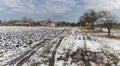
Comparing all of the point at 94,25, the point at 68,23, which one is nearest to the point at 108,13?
the point at 94,25

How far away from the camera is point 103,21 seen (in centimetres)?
4188

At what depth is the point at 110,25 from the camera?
40.3m

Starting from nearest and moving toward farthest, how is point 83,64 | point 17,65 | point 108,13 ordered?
1. point 17,65
2. point 83,64
3. point 108,13

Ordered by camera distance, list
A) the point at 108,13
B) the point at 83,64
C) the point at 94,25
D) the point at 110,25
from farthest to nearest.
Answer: the point at 94,25 < the point at 108,13 < the point at 110,25 < the point at 83,64

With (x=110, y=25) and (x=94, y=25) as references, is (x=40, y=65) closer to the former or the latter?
(x=110, y=25)

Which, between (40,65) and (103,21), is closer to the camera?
(40,65)

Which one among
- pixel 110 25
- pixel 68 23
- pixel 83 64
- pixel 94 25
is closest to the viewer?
pixel 83 64

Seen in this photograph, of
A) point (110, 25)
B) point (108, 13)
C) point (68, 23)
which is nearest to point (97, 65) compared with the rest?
point (110, 25)

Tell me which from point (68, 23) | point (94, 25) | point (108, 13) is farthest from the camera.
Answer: point (68, 23)

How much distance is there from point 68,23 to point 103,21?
147636 mm

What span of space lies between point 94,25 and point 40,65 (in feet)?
216

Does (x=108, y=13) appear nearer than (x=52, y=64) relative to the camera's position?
No

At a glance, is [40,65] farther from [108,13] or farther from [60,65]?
[108,13]

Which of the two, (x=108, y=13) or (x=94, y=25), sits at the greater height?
(x=108, y=13)
